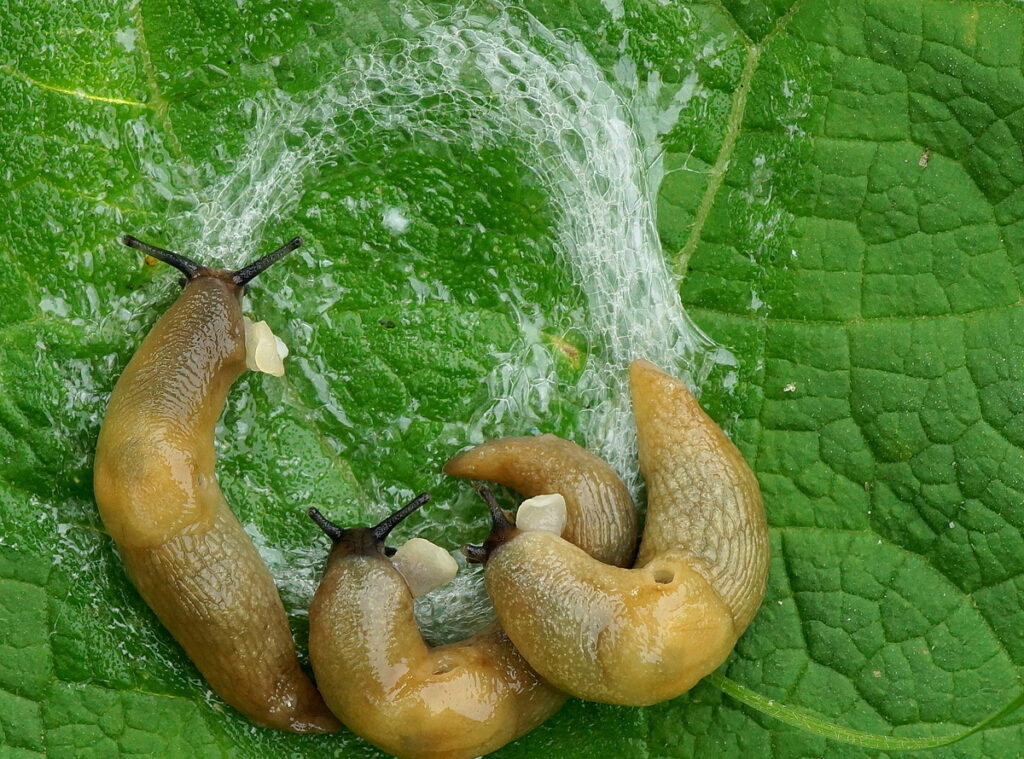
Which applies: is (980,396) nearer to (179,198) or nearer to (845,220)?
(845,220)

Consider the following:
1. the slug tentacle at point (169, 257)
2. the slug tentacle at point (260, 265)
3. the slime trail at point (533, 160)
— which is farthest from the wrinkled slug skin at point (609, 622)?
the slug tentacle at point (169, 257)

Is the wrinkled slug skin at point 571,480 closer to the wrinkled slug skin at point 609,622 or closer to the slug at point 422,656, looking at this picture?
the slug at point 422,656

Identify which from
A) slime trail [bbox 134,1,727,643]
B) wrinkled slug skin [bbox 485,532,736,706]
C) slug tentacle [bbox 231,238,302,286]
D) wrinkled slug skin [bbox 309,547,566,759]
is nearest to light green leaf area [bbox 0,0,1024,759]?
slime trail [bbox 134,1,727,643]

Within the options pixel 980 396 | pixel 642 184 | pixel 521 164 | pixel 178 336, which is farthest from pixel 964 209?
pixel 178 336

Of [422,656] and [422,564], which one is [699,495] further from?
[422,656]

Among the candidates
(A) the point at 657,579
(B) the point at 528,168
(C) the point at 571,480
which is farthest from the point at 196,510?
(B) the point at 528,168
